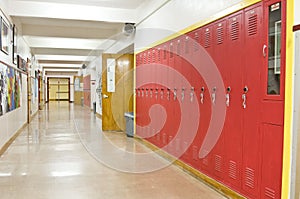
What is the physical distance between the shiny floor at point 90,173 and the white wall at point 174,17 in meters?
2.31

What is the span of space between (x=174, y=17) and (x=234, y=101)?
2.34 meters

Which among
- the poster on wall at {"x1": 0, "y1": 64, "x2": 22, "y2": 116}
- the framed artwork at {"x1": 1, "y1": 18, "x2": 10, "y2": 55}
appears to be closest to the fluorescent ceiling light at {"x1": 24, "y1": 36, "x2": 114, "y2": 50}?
the poster on wall at {"x1": 0, "y1": 64, "x2": 22, "y2": 116}

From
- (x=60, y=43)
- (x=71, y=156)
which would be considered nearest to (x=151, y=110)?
(x=71, y=156)

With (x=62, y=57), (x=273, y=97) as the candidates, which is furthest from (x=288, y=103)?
(x=62, y=57)

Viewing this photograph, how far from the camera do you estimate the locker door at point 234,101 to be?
3.13 m

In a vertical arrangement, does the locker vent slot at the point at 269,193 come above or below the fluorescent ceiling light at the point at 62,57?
below

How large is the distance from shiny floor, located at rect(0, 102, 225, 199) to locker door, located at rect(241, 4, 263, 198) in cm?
62

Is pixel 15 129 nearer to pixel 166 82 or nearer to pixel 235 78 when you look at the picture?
pixel 166 82

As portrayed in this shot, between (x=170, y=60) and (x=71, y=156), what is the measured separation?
2.58 m

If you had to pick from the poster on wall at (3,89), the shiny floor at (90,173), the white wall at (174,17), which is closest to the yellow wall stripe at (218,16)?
the white wall at (174,17)

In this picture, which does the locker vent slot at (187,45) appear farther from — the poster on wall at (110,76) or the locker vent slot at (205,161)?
the poster on wall at (110,76)

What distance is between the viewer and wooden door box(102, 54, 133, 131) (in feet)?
27.1

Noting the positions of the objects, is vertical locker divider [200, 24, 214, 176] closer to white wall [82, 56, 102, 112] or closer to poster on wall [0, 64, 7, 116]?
poster on wall [0, 64, 7, 116]

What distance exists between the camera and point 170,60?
5.07 m
